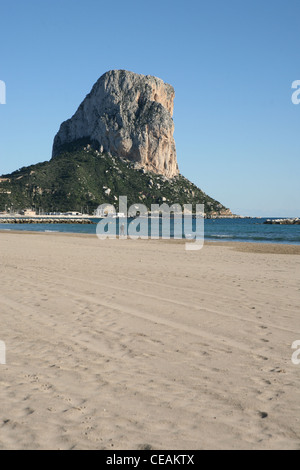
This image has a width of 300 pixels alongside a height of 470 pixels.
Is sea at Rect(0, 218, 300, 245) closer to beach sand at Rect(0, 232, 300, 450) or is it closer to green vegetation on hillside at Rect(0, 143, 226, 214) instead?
beach sand at Rect(0, 232, 300, 450)

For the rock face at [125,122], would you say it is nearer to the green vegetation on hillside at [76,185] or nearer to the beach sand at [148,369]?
the green vegetation on hillside at [76,185]

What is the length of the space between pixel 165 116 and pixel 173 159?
843 inches

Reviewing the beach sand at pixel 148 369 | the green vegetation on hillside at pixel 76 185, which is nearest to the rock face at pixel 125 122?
the green vegetation on hillside at pixel 76 185

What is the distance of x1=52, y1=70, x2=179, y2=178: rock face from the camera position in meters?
159

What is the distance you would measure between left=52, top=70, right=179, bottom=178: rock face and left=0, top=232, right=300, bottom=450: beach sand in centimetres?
15122

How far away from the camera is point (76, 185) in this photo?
463 ft

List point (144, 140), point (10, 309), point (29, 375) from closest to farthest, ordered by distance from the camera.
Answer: point (29, 375), point (10, 309), point (144, 140)

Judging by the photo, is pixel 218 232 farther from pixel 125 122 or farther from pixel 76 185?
pixel 125 122

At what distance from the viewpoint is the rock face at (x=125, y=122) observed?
520ft

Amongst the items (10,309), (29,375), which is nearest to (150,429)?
(29,375)

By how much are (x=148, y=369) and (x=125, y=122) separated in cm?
16170

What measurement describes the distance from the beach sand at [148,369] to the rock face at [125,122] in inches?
5953

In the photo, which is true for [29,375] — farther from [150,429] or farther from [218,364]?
[218,364]
